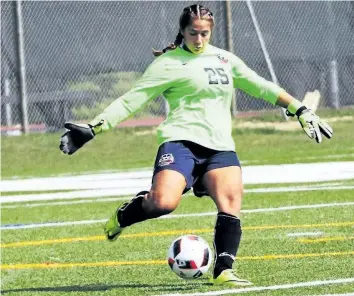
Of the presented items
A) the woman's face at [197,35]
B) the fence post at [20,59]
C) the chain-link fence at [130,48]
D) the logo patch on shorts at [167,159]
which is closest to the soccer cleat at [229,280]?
the logo patch on shorts at [167,159]

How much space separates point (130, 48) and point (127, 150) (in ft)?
6.81

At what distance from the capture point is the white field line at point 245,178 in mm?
16016

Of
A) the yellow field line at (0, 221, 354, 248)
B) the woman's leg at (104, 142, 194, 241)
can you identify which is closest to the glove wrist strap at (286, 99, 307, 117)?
the woman's leg at (104, 142, 194, 241)

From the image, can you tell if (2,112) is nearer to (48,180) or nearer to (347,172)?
(48,180)

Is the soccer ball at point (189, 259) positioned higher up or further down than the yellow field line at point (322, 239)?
higher up

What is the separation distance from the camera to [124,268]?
359 inches

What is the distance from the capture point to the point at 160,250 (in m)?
10.0

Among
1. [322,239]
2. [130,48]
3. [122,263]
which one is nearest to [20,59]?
[130,48]

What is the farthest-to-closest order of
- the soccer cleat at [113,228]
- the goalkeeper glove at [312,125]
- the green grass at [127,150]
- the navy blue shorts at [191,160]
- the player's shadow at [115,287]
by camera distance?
the green grass at [127,150], the soccer cleat at [113,228], the goalkeeper glove at [312,125], the navy blue shorts at [191,160], the player's shadow at [115,287]

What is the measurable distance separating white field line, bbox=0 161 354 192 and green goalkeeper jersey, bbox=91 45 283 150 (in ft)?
23.8

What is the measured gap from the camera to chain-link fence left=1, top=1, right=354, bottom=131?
21.6m

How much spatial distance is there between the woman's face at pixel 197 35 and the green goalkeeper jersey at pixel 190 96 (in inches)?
2.8

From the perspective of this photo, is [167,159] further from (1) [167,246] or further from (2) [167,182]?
(1) [167,246]

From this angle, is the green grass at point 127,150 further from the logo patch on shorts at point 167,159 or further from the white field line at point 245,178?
the logo patch on shorts at point 167,159
